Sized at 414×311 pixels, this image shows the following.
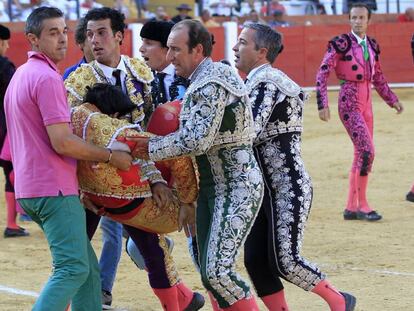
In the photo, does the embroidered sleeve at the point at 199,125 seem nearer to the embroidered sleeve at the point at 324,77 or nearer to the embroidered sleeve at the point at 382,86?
the embroidered sleeve at the point at 324,77

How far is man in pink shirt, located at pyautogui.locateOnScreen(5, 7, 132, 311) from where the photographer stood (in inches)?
173

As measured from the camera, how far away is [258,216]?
17.0 ft

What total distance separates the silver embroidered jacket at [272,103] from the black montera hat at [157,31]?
1.99 ft

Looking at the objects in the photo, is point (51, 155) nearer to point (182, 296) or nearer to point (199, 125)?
point (199, 125)

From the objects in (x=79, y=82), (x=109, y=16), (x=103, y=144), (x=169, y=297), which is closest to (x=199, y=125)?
(x=103, y=144)

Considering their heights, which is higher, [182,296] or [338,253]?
[182,296]

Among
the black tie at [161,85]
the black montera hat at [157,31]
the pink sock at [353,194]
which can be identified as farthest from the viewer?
the pink sock at [353,194]

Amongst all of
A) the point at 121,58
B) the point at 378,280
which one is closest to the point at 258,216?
the point at 121,58

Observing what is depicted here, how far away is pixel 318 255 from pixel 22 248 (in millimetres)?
2202

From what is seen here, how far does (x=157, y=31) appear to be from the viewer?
5406 millimetres

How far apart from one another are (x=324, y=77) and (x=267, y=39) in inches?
147

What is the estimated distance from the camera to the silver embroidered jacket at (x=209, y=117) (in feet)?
14.4

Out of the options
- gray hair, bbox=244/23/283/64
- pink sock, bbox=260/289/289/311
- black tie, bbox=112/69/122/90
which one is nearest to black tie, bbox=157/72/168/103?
black tie, bbox=112/69/122/90

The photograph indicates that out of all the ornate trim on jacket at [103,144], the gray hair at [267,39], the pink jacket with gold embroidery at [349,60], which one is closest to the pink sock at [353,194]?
the pink jacket with gold embroidery at [349,60]
